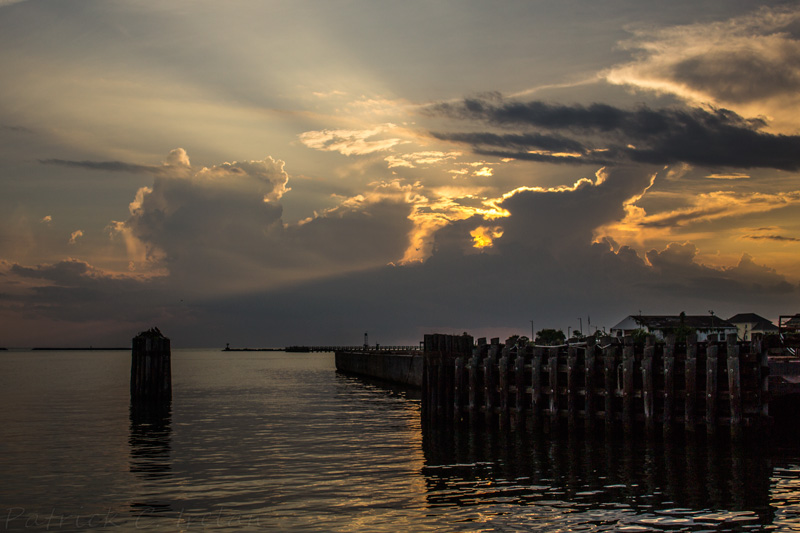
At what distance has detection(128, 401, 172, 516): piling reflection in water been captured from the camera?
17609 millimetres

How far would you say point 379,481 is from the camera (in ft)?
66.5

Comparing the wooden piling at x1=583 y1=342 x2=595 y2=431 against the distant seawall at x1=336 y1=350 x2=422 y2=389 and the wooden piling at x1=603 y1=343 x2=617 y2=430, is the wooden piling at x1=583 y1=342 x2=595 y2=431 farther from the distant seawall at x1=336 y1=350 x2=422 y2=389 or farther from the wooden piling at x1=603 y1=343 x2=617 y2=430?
the distant seawall at x1=336 y1=350 x2=422 y2=389

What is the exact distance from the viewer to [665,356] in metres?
24.2

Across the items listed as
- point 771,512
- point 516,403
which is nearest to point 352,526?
point 771,512

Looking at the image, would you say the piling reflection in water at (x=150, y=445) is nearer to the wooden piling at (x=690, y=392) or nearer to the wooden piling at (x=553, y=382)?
the wooden piling at (x=553, y=382)

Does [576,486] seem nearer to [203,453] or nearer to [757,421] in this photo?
[757,421]

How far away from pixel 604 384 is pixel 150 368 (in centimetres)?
2766

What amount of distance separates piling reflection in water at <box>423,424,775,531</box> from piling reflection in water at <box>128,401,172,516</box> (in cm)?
682

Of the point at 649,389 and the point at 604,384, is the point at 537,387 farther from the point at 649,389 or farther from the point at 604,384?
the point at 649,389

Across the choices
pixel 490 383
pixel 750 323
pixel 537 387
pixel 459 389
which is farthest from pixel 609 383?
pixel 750 323

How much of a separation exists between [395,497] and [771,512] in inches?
329

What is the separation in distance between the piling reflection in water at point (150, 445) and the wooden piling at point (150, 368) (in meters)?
0.78

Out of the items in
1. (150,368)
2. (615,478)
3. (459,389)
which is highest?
(150,368)

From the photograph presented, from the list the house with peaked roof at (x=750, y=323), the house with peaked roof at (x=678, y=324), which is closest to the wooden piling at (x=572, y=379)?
the house with peaked roof at (x=678, y=324)
